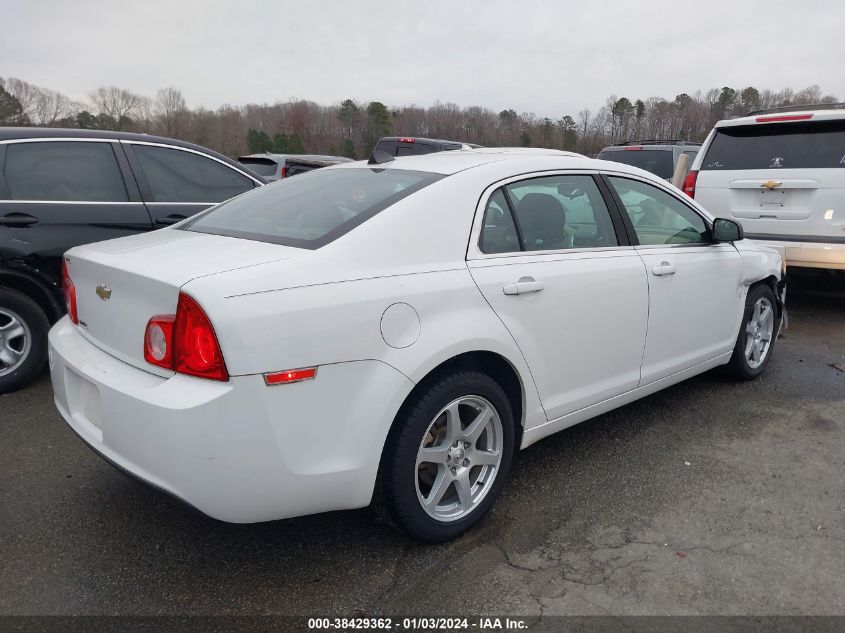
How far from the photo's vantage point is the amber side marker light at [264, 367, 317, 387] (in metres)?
2.09

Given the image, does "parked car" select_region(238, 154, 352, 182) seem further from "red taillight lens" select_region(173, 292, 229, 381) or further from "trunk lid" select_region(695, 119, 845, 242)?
"red taillight lens" select_region(173, 292, 229, 381)

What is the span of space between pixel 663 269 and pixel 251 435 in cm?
239

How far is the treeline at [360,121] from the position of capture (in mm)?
41656

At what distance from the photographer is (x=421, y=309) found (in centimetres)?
243

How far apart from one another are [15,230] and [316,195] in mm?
2330

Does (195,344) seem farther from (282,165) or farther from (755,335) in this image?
(282,165)

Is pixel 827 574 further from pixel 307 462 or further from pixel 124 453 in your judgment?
pixel 124 453

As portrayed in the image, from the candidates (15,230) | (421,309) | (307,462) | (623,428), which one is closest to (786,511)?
(623,428)

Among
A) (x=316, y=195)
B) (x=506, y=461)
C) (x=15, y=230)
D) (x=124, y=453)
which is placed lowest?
(x=506, y=461)

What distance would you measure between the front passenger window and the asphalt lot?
113 centimetres

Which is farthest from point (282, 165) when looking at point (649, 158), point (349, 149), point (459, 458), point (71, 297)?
point (349, 149)

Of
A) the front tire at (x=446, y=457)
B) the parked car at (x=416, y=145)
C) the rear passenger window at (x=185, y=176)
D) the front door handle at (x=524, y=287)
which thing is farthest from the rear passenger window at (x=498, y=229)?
the parked car at (x=416, y=145)

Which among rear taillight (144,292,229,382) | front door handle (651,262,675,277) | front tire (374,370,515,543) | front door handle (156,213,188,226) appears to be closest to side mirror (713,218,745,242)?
front door handle (651,262,675,277)

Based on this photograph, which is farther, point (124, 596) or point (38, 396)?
point (38, 396)
